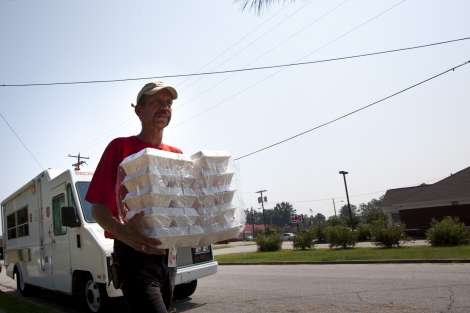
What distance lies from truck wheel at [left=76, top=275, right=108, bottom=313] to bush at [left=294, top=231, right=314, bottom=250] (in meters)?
22.2

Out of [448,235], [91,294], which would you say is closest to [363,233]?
[448,235]

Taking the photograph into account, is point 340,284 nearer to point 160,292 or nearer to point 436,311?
point 436,311

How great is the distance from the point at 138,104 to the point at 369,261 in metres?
13.8

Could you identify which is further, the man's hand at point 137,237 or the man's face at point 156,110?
the man's face at point 156,110

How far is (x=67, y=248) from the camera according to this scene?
8547mm

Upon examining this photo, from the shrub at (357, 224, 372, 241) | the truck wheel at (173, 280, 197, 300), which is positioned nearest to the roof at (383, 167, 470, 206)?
the shrub at (357, 224, 372, 241)

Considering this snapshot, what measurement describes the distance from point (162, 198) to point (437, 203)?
135 ft

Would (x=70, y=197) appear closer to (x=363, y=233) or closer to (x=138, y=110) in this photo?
(x=138, y=110)

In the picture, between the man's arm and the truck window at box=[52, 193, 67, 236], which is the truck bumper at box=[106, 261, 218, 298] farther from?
the man's arm

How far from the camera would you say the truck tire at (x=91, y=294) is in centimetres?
738

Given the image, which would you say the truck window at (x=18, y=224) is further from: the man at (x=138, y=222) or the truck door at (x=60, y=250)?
the man at (x=138, y=222)

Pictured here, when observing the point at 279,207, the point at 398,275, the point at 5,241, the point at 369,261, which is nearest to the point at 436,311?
the point at 398,275

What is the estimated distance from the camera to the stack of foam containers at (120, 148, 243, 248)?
2.28 m

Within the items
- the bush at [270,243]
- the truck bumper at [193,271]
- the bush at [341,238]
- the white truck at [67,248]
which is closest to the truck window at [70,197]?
the white truck at [67,248]
